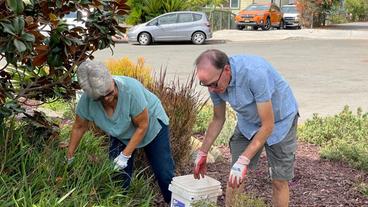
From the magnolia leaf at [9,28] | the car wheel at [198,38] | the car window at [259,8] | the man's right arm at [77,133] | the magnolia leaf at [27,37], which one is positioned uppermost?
the magnolia leaf at [9,28]

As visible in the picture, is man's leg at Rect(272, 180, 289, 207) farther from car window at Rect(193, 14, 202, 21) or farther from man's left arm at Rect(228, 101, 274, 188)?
car window at Rect(193, 14, 202, 21)

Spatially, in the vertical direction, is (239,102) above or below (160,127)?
above

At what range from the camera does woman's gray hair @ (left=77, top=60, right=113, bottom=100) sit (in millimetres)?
3510

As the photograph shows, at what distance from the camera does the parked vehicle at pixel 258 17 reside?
33438 millimetres

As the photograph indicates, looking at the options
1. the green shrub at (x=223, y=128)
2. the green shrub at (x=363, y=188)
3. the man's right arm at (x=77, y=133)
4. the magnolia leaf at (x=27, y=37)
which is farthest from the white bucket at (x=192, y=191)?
the green shrub at (x=223, y=128)

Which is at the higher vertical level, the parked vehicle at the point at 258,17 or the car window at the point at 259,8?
the car window at the point at 259,8

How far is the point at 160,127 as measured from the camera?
4.14m

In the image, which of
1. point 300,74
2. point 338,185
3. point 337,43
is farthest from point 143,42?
point 338,185

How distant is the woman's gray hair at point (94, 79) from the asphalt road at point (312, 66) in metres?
3.05

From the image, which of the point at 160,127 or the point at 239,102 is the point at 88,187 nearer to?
the point at 160,127

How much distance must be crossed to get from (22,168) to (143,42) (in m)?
20.5

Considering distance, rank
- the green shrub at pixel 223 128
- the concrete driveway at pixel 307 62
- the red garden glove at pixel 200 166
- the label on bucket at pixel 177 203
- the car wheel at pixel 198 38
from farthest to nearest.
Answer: the car wheel at pixel 198 38 → the concrete driveway at pixel 307 62 → the green shrub at pixel 223 128 → the red garden glove at pixel 200 166 → the label on bucket at pixel 177 203

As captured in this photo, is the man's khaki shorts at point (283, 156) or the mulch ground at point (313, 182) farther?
the mulch ground at point (313, 182)

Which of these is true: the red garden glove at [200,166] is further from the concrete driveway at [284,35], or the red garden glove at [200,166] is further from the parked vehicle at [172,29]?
the concrete driveway at [284,35]
